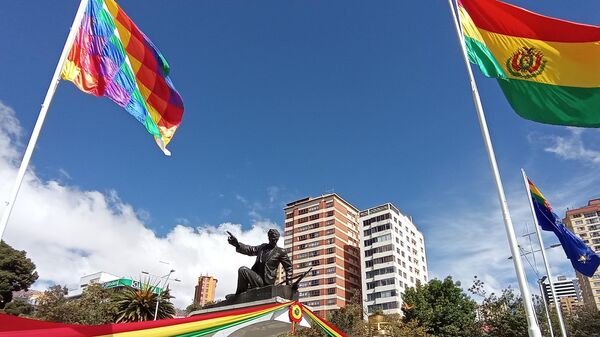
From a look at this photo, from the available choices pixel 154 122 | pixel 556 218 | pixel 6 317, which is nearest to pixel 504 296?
pixel 556 218

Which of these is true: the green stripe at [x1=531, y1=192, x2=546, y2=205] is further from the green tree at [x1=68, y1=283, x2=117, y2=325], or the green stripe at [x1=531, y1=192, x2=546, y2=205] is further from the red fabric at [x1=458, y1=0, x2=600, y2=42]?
the green tree at [x1=68, y1=283, x2=117, y2=325]

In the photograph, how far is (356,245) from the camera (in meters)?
78.1

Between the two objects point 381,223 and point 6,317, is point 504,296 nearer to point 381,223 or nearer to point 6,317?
point 381,223

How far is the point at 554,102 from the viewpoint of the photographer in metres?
7.30

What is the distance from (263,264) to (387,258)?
62005 millimetres

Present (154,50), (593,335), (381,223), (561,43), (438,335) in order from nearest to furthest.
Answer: (561,43) < (154,50) < (593,335) < (438,335) < (381,223)

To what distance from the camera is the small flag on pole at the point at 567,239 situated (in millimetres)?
14047

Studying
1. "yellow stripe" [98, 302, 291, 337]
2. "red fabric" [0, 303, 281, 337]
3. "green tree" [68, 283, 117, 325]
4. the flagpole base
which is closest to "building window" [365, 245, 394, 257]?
"green tree" [68, 283, 117, 325]

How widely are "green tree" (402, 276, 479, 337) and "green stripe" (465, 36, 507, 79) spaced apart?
129 ft

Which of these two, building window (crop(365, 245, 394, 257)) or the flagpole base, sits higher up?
building window (crop(365, 245, 394, 257))

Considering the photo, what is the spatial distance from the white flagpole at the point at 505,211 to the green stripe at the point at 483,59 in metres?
0.36

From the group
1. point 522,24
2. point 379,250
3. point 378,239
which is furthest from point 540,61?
point 378,239

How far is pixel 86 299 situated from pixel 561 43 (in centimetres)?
3607

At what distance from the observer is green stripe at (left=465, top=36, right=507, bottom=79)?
25.9 ft
